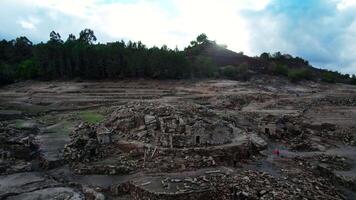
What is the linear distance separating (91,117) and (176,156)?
1563cm

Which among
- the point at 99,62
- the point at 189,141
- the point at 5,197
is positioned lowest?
the point at 5,197

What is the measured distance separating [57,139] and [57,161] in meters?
4.93

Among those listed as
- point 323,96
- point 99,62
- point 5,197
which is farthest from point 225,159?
point 99,62

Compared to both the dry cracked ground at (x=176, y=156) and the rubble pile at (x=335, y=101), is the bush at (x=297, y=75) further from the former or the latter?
the dry cracked ground at (x=176, y=156)

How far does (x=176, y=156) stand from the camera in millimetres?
18531

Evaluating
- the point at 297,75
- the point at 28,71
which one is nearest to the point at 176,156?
the point at 28,71

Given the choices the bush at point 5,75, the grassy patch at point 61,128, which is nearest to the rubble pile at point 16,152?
the grassy patch at point 61,128

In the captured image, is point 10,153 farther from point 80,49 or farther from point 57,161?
point 80,49

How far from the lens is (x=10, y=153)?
792 inches

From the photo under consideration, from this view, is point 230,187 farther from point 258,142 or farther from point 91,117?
point 91,117

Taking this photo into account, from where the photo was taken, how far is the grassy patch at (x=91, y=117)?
98.4ft

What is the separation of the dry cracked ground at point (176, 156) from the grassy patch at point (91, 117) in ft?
1.54

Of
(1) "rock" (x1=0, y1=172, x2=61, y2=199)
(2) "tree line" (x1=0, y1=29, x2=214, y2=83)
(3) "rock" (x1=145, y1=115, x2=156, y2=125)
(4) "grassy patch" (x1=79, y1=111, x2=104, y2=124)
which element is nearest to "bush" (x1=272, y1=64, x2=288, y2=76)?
(2) "tree line" (x1=0, y1=29, x2=214, y2=83)

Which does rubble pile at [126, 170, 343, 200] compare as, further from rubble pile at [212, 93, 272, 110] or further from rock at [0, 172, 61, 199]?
rubble pile at [212, 93, 272, 110]
